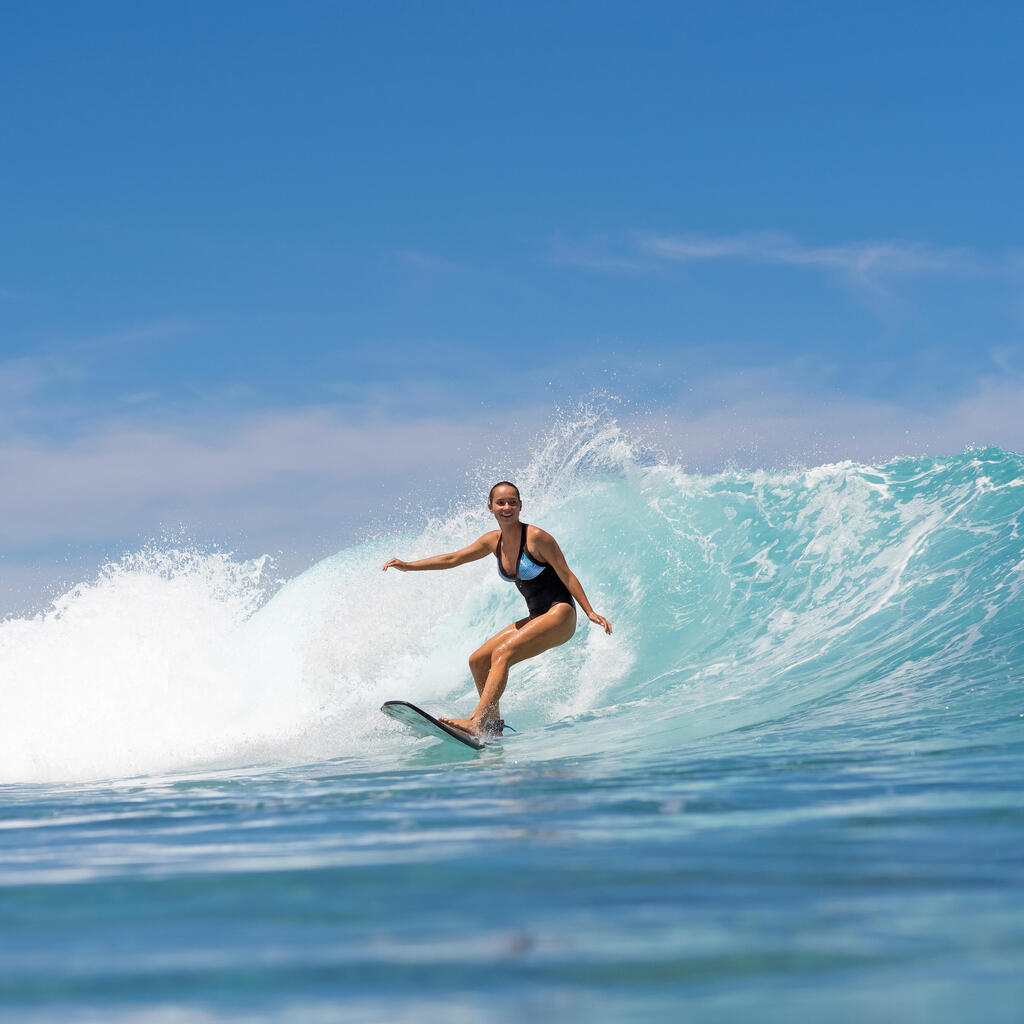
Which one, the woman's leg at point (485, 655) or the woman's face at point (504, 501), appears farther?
the woman's leg at point (485, 655)

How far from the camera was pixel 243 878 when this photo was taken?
11.7 feet

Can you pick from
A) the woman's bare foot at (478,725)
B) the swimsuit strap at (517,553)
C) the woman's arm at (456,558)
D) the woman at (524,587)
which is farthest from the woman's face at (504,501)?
the woman's bare foot at (478,725)

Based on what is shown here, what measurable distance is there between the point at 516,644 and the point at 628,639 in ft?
15.3

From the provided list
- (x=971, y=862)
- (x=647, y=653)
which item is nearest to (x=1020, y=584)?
(x=647, y=653)

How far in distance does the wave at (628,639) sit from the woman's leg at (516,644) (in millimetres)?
530

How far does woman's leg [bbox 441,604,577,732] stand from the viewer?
28.2ft

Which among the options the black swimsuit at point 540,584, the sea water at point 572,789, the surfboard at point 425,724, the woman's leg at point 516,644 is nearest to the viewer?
the sea water at point 572,789

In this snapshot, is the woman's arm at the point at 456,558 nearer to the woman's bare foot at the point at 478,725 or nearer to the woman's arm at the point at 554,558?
the woman's arm at the point at 554,558

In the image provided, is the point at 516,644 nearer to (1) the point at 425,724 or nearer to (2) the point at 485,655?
(2) the point at 485,655

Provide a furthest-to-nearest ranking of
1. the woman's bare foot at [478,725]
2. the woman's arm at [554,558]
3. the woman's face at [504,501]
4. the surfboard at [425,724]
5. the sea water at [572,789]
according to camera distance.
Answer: the woman's arm at [554,558]
the woman's face at [504,501]
the woman's bare foot at [478,725]
the surfboard at [425,724]
the sea water at [572,789]

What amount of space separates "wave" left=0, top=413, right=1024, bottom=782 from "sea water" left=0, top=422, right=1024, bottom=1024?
5 cm

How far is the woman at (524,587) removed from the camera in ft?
28.7

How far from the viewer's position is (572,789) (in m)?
5.31

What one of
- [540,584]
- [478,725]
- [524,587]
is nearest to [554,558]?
[540,584]
